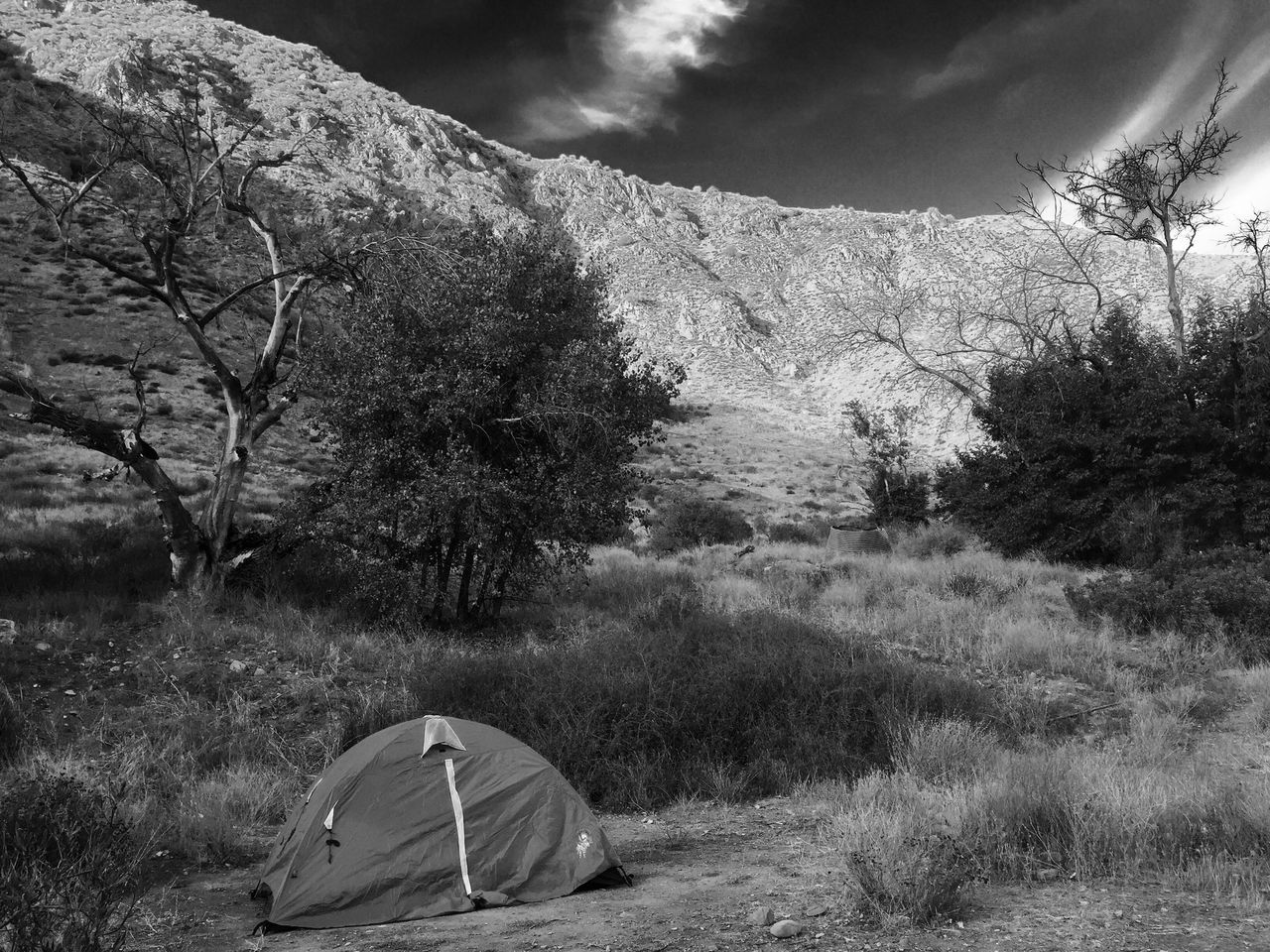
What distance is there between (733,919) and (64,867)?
4.15 m

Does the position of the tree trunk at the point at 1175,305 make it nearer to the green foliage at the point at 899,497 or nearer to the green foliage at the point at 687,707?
the green foliage at the point at 899,497

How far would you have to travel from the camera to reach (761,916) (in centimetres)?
527

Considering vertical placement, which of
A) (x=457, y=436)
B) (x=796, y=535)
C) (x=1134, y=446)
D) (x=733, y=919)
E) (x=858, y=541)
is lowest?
(x=733, y=919)

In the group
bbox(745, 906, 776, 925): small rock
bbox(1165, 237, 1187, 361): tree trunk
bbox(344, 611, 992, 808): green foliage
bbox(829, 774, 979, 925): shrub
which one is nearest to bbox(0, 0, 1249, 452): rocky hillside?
bbox(1165, 237, 1187, 361): tree trunk

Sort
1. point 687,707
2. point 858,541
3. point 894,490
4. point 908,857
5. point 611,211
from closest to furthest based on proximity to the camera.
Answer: point 908,857 < point 687,707 < point 858,541 < point 894,490 < point 611,211

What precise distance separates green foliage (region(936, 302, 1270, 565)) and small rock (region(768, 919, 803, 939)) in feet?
51.3

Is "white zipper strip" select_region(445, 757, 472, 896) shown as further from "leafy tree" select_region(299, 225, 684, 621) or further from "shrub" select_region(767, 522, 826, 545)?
"shrub" select_region(767, 522, 826, 545)

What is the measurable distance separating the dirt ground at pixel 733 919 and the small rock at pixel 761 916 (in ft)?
0.16

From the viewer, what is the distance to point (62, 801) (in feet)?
21.2

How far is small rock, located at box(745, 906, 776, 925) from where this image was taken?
5246 mm

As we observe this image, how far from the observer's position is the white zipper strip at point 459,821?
Result: 6.21 metres

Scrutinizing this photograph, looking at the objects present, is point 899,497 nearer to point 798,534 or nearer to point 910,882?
point 798,534

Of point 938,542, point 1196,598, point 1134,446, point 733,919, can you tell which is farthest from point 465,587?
point 1134,446

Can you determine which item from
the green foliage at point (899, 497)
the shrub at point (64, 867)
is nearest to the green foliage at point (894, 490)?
the green foliage at point (899, 497)
